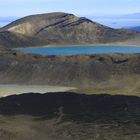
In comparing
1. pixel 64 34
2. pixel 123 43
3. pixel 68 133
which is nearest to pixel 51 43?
pixel 64 34

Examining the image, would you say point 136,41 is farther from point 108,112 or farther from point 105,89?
point 108,112

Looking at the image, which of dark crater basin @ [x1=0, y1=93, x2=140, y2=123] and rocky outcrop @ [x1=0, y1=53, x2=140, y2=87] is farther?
rocky outcrop @ [x1=0, y1=53, x2=140, y2=87]

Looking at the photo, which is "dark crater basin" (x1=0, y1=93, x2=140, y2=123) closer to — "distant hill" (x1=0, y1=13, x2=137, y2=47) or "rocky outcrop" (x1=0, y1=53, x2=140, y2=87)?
"rocky outcrop" (x1=0, y1=53, x2=140, y2=87)

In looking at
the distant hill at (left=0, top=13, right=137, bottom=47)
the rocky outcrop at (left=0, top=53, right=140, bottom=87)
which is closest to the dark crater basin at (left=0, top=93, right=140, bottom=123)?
the rocky outcrop at (left=0, top=53, right=140, bottom=87)

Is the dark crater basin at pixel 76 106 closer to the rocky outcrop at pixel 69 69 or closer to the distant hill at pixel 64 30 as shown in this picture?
the rocky outcrop at pixel 69 69

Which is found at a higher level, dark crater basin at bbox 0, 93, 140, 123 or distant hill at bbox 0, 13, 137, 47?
dark crater basin at bbox 0, 93, 140, 123

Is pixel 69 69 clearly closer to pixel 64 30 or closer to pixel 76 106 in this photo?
pixel 76 106

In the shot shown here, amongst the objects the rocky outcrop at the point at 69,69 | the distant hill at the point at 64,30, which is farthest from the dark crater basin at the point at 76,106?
the distant hill at the point at 64,30
